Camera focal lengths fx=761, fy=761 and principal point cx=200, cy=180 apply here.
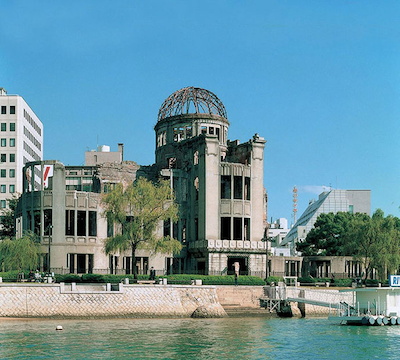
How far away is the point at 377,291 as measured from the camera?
6253 centimetres

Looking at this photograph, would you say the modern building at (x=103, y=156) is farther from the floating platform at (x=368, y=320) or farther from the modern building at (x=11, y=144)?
the floating platform at (x=368, y=320)

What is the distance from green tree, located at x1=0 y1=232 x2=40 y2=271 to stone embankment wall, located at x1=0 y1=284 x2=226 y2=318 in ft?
40.5

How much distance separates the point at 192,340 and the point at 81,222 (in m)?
37.2

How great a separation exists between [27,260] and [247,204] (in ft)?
86.6

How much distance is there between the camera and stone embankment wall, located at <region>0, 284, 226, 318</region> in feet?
198

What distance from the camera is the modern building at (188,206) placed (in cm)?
8056

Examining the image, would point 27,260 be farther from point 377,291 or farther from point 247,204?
point 377,291

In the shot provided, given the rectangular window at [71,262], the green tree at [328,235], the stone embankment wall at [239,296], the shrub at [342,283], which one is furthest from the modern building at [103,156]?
the stone embankment wall at [239,296]

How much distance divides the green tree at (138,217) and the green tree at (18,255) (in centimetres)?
729

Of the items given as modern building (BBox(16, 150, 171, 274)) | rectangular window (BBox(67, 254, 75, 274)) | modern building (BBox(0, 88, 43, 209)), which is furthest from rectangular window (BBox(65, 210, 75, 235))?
modern building (BBox(0, 88, 43, 209))

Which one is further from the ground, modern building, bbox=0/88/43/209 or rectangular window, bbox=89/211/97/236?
modern building, bbox=0/88/43/209

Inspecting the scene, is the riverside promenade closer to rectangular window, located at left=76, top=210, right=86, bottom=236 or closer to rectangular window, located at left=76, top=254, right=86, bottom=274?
rectangular window, located at left=76, top=254, right=86, bottom=274

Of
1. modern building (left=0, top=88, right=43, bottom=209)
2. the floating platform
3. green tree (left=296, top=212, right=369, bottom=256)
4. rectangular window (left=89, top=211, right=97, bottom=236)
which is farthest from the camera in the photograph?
modern building (left=0, top=88, right=43, bottom=209)

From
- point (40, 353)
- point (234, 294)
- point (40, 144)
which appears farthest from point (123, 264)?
point (40, 144)
